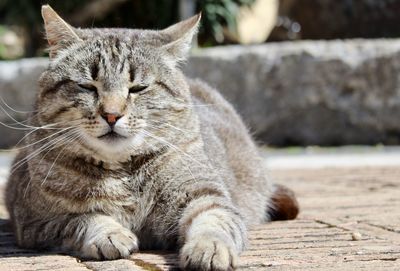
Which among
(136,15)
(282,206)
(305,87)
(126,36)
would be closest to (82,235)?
(126,36)

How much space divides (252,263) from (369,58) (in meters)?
6.31

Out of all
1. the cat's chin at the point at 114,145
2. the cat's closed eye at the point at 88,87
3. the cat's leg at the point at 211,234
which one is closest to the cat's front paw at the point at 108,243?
the cat's leg at the point at 211,234

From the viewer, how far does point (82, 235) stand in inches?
141

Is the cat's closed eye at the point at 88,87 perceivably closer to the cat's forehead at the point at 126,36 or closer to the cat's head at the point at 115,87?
the cat's head at the point at 115,87

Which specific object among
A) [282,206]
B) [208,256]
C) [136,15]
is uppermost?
[208,256]

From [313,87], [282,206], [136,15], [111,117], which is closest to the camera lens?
[111,117]

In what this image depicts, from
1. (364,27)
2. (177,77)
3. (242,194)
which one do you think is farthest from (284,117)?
(177,77)

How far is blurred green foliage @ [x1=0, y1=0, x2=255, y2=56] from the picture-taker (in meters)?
12.1

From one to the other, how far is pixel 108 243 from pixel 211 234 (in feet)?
1.32

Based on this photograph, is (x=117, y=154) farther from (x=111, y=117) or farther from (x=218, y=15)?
(x=218, y=15)

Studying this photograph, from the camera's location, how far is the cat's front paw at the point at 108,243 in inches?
134

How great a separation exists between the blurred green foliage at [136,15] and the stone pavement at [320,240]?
6.30 meters

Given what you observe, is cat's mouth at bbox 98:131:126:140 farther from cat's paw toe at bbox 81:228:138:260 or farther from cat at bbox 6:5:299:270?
cat's paw toe at bbox 81:228:138:260

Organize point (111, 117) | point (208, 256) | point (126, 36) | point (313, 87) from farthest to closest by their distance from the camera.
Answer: point (313, 87)
point (126, 36)
point (111, 117)
point (208, 256)
